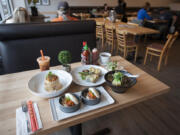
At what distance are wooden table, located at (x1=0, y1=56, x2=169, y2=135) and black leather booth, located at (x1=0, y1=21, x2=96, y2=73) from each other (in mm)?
622

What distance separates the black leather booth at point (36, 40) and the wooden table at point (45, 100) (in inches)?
24.5

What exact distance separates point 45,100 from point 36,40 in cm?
110

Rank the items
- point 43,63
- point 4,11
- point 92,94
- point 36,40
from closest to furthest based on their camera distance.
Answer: point 92,94 → point 43,63 → point 36,40 → point 4,11

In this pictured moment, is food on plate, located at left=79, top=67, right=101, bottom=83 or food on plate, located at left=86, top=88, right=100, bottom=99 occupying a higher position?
food on plate, located at left=79, top=67, right=101, bottom=83

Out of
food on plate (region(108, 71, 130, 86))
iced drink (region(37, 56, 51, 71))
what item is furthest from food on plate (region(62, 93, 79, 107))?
iced drink (region(37, 56, 51, 71))

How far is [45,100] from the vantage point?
0.82 m

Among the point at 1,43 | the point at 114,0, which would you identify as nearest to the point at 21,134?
the point at 1,43

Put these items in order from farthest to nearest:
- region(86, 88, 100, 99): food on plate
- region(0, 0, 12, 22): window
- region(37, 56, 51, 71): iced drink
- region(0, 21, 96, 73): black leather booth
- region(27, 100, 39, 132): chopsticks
→ region(0, 0, 12, 22): window
region(0, 21, 96, 73): black leather booth
region(37, 56, 51, 71): iced drink
region(86, 88, 100, 99): food on plate
region(27, 100, 39, 132): chopsticks

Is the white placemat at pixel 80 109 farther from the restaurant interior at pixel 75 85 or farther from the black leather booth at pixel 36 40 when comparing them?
the black leather booth at pixel 36 40

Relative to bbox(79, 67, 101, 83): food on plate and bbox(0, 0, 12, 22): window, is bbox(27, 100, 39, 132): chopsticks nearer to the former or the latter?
bbox(79, 67, 101, 83): food on plate

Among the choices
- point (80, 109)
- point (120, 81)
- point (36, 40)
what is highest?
point (36, 40)

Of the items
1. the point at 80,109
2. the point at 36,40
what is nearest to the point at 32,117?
the point at 80,109

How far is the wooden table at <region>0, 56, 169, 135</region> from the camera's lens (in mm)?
660

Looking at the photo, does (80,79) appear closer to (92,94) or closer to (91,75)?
(91,75)
